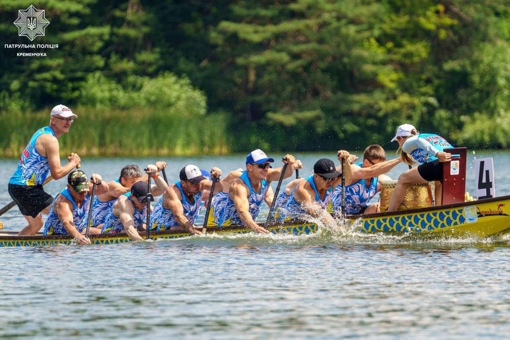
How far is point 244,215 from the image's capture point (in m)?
16.6

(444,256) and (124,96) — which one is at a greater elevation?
(124,96)

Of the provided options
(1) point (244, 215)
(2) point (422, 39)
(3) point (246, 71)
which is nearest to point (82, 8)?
(3) point (246, 71)

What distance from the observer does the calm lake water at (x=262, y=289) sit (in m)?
11.1

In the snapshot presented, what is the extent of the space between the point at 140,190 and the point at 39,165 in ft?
4.35

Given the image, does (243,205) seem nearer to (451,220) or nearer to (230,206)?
(230,206)

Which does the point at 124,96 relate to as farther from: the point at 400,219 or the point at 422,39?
the point at 400,219

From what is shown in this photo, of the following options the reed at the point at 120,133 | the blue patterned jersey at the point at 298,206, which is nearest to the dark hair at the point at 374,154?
the blue patterned jersey at the point at 298,206

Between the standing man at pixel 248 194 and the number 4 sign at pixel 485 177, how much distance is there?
235 centimetres

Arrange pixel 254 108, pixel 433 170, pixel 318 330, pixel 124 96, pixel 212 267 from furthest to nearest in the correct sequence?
pixel 254 108 → pixel 124 96 → pixel 433 170 → pixel 212 267 → pixel 318 330

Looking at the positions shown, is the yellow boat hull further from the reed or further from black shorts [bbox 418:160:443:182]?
the reed

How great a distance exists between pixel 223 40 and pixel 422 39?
30.3 feet

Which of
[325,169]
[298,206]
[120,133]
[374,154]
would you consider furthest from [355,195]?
[120,133]

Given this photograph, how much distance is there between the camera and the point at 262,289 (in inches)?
517

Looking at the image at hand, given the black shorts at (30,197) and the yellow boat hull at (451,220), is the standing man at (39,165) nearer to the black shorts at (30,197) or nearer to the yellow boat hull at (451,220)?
the black shorts at (30,197)
